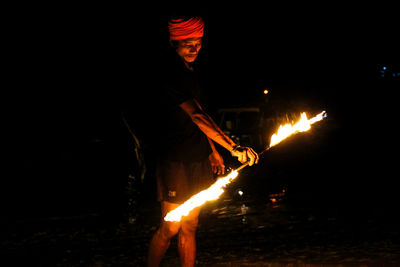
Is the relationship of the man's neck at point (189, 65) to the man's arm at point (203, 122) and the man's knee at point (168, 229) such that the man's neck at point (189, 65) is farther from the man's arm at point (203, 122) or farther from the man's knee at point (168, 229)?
the man's knee at point (168, 229)

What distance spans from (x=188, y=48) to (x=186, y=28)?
6.8 inches

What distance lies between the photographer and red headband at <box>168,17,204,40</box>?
12.1 feet

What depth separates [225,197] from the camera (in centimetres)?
952

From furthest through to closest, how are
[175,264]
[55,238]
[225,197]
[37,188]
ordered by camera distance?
[37,188], [225,197], [55,238], [175,264]

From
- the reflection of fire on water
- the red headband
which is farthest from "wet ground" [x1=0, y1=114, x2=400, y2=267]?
the red headband

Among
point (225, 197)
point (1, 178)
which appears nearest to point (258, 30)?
point (1, 178)

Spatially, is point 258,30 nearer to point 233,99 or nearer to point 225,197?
point 233,99

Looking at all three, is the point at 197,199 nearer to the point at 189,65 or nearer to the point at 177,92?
the point at 177,92

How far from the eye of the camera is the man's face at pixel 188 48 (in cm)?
377

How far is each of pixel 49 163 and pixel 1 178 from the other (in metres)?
4.46

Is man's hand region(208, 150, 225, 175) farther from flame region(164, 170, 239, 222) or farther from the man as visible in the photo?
flame region(164, 170, 239, 222)

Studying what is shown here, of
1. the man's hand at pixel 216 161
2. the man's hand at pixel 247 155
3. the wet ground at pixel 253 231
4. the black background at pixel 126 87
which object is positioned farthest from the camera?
the black background at pixel 126 87

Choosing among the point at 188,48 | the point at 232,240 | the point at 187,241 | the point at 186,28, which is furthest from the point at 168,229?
the point at 232,240

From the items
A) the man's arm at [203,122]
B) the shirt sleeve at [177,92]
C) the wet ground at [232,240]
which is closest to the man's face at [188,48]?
the shirt sleeve at [177,92]
